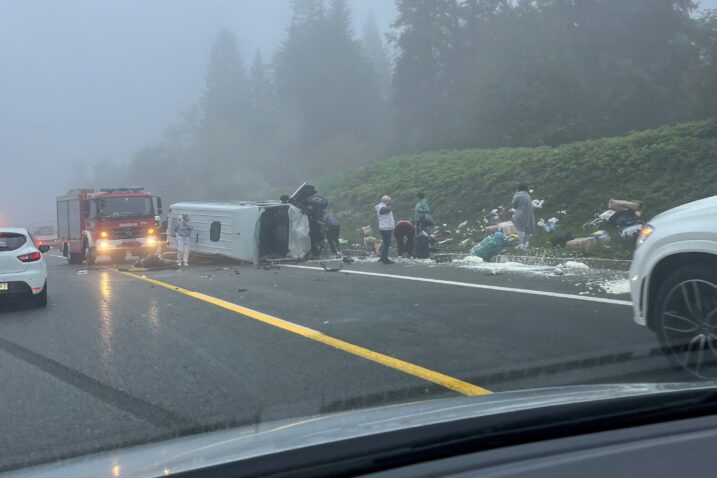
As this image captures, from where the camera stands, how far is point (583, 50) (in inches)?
1838

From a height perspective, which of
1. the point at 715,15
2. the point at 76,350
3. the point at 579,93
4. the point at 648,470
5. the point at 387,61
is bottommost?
the point at 76,350

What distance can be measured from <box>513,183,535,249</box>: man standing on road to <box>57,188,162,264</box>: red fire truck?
1246 cm

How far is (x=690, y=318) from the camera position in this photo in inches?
217

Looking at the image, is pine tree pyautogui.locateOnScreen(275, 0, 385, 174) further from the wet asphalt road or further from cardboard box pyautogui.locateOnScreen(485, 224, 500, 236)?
the wet asphalt road

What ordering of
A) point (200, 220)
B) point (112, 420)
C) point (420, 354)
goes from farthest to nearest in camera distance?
point (200, 220) → point (420, 354) → point (112, 420)

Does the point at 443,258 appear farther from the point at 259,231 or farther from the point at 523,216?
the point at 259,231

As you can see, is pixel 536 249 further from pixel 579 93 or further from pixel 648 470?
pixel 579 93

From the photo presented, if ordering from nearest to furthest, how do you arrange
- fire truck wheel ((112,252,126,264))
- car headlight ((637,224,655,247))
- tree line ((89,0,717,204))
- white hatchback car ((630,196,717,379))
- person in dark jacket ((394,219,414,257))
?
white hatchback car ((630,196,717,379))
car headlight ((637,224,655,247))
person in dark jacket ((394,219,414,257))
fire truck wheel ((112,252,126,264))
tree line ((89,0,717,204))

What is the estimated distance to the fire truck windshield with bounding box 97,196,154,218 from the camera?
23953 mm

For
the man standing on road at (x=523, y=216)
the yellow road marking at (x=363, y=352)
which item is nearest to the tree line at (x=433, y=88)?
Result: the man standing on road at (x=523, y=216)

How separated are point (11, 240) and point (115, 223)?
1213 cm

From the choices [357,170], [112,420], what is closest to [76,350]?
[112,420]

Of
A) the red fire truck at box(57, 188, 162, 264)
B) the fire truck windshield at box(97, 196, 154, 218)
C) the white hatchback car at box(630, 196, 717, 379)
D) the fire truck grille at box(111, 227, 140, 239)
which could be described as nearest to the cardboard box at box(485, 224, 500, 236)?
the red fire truck at box(57, 188, 162, 264)

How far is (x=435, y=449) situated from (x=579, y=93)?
40.7 m
